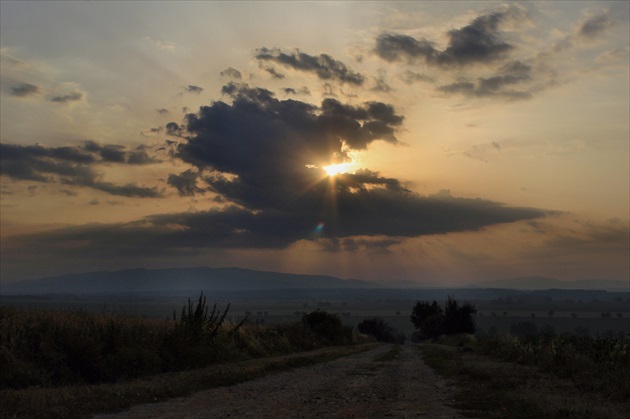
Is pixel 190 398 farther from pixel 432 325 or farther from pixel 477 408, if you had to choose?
pixel 432 325

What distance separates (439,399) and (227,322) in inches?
842

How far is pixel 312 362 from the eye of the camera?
100ft

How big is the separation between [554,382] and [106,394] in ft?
48.0

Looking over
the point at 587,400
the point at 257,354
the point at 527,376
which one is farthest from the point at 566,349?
the point at 257,354

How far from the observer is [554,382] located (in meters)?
21.0

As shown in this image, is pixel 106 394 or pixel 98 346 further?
pixel 98 346

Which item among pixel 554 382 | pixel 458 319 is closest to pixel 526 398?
pixel 554 382

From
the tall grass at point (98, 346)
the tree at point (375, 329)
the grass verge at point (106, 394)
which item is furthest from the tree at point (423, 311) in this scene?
the grass verge at point (106, 394)

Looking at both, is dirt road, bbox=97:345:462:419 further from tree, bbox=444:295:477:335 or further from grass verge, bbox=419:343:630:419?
tree, bbox=444:295:477:335

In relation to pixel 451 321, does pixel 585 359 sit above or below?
above

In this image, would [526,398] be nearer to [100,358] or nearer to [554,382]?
[554,382]

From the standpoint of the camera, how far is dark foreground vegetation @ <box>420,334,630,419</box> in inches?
567

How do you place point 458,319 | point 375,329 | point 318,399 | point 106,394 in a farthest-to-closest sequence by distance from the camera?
point 375,329 → point 458,319 → point 318,399 → point 106,394

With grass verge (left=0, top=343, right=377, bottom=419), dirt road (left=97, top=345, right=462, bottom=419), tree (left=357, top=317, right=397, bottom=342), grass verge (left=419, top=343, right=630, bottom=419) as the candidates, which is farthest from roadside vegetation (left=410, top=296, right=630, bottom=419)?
tree (left=357, top=317, right=397, bottom=342)
